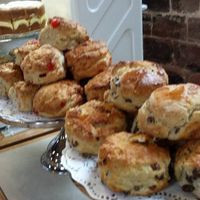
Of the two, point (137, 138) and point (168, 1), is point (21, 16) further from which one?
point (137, 138)

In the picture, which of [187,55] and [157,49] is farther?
[157,49]

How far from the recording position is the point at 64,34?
88cm

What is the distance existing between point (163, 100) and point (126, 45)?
1.19 metres

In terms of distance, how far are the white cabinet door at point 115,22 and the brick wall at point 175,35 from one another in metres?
0.31

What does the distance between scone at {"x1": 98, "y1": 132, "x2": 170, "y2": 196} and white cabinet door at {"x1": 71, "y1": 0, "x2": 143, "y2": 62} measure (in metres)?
0.96

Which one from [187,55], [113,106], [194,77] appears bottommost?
[194,77]

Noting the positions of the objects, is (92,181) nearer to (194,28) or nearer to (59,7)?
(59,7)

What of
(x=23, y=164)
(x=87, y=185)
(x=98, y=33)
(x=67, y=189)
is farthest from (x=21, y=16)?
(x=87, y=185)

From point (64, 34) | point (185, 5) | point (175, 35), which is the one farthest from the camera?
point (175, 35)

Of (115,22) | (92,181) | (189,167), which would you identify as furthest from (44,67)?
(115,22)

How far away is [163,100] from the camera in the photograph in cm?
55

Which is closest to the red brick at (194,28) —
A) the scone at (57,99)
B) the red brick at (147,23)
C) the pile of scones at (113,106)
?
the red brick at (147,23)

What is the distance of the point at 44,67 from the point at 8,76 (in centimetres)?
15

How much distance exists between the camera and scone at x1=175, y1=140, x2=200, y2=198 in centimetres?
51
